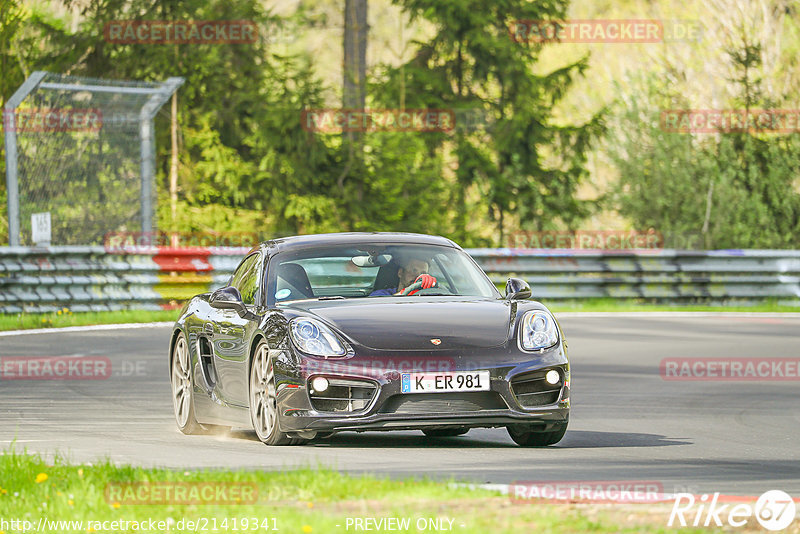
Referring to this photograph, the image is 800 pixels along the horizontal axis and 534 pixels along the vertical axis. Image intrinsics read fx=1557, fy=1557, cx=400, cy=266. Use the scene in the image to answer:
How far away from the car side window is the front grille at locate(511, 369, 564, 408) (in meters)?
1.97

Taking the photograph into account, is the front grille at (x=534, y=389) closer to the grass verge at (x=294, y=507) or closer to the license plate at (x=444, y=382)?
the license plate at (x=444, y=382)

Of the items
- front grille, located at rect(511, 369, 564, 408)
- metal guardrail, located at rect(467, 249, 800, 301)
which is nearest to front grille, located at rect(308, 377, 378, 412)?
front grille, located at rect(511, 369, 564, 408)

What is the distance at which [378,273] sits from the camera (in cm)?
1016

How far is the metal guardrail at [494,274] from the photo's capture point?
2100cm

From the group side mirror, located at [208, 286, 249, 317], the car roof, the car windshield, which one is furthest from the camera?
the car roof

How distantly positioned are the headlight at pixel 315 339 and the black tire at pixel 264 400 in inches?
10.0

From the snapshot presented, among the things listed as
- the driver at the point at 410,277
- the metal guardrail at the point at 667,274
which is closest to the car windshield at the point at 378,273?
the driver at the point at 410,277

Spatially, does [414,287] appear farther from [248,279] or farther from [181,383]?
[181,383]

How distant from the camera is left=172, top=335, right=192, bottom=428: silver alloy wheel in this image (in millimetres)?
10587

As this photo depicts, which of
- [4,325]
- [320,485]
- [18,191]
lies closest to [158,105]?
[18,191]

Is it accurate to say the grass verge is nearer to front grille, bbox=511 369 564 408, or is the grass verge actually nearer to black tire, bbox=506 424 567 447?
front grille, bbox=511 369 564 408

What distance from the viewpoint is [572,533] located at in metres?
5.68

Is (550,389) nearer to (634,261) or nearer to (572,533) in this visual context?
(572,533)

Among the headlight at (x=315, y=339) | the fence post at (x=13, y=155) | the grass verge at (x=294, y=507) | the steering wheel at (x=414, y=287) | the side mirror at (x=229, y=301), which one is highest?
the fence post at (x=13, y=155)
